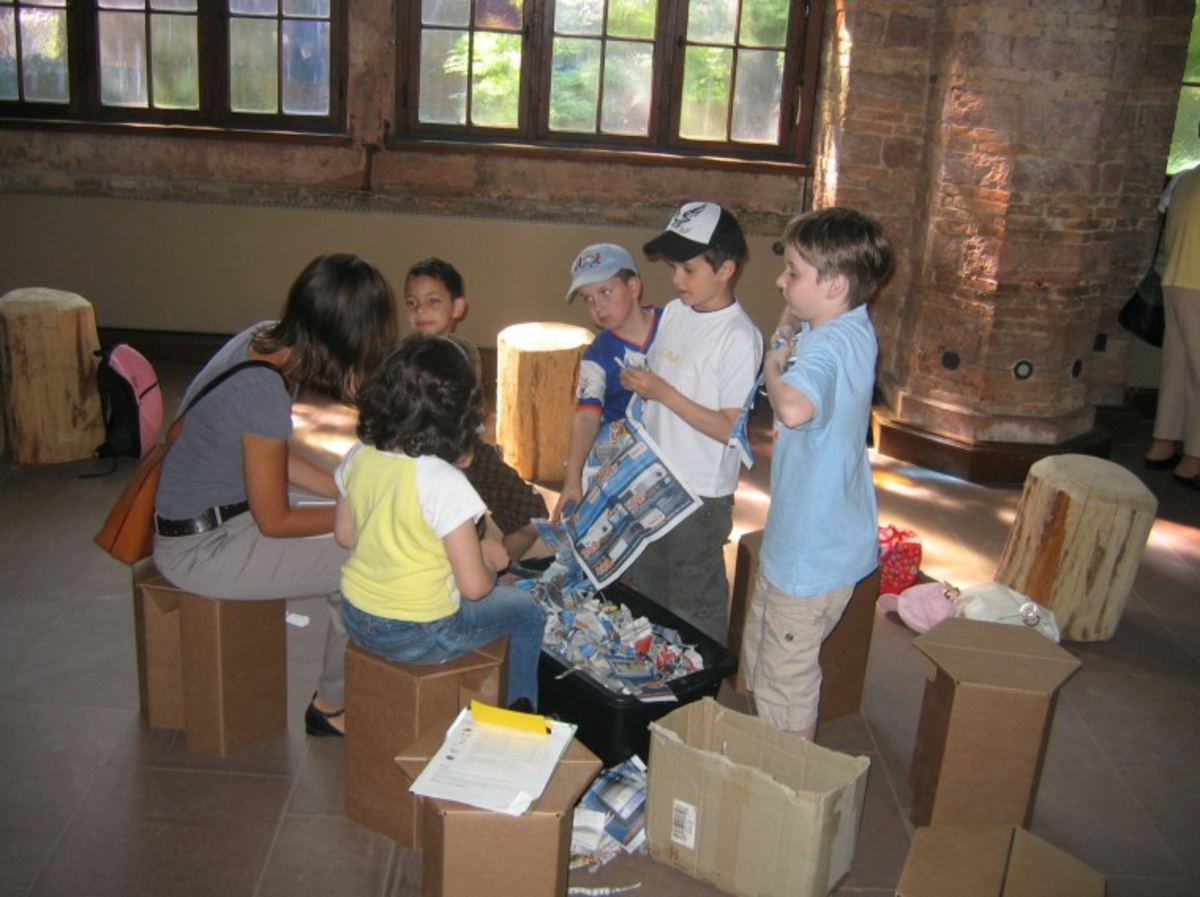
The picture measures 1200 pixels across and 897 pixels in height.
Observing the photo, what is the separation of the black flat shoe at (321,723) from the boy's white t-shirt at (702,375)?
4.08 ft

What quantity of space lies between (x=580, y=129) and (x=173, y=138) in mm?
2332

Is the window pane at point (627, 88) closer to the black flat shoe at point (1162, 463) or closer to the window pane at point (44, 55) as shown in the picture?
the window pane at point (44, 55)

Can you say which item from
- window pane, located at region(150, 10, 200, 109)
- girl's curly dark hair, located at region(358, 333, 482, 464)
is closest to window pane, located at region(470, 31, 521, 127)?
window pane, located at region(150, 10, 200, 109)

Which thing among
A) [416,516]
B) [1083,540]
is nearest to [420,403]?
[416,516]

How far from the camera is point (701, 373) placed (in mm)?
3703

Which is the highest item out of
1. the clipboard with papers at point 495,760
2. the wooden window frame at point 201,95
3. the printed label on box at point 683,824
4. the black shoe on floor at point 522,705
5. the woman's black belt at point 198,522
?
the wooden window frame at point 201,95

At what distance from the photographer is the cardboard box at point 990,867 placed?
2896 millimetres

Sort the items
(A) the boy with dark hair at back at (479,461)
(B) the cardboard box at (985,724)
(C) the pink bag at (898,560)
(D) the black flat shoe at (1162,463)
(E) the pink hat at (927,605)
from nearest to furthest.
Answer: (B) the cardboard box at (985,724)
(A) the boy with dark hair at back at (479,461)
(E) the pink hat at (927,605)
(C) the pink bag at (898,560)
(D) the black flat shoe at (1162,463)

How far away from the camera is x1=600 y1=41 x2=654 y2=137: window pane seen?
24.4 ft

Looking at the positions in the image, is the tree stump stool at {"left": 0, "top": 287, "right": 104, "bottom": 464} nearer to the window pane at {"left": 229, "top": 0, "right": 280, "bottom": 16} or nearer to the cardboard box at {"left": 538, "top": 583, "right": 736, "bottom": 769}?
the window pane at {"left": 229, "top": 0, "right": 280, "bottom": 16}

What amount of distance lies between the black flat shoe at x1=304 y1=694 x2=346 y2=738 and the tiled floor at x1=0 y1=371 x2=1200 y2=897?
0.03 metres

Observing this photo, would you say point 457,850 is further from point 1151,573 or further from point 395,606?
point 1151,573

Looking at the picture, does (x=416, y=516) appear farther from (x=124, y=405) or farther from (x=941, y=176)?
(x=941, y=176)

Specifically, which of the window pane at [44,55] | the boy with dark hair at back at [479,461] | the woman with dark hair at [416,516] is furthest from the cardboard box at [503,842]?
the window pane at [44,55]
